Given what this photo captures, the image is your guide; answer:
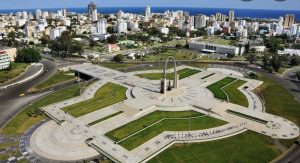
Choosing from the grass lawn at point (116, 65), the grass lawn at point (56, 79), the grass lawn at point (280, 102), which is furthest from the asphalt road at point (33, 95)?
the grass lawn at point (116, 65)

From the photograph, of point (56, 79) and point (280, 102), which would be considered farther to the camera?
point (56, 79)

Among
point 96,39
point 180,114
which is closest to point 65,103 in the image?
point 180,114

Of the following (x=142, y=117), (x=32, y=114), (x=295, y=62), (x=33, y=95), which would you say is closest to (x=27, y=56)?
(x=33, y=95)

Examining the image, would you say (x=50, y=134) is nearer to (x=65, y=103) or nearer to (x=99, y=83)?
(x=65, y=103)

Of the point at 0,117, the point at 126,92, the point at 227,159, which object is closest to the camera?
the point at 227,159

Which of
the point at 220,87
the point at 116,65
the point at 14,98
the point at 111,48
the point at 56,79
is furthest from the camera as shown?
the point at 111,48

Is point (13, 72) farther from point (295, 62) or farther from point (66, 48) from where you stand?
point (295, 62)

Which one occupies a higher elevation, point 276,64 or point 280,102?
point 276,64

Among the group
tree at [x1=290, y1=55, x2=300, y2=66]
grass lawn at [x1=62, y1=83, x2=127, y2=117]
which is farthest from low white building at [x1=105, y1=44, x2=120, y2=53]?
tree at [x1=290, y1=55, x2=300, y2=66]
